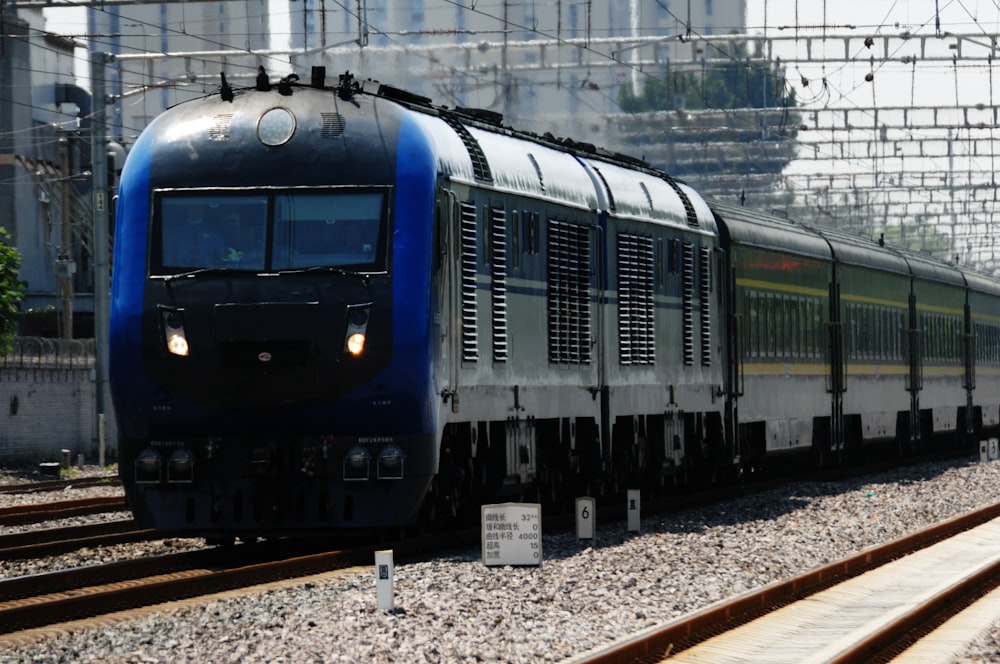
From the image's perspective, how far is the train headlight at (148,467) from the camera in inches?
576

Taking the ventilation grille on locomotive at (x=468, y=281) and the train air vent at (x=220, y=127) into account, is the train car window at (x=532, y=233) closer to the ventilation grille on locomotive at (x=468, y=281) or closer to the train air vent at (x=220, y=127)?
the ventilation grille on locomotive at (x=468, y=281)

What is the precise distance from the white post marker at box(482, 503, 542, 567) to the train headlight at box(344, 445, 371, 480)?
100 centimetres

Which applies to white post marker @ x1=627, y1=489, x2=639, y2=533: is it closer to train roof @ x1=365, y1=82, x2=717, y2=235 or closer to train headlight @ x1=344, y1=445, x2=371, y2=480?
train roof @ x1=365, y1=82, x2=717, y2=235

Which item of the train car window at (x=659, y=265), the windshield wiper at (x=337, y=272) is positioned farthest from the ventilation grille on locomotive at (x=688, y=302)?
the windshield wiper at (x=337, y=272)

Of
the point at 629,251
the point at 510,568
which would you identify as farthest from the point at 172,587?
the point at 629,251

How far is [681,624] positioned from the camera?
11.3 m

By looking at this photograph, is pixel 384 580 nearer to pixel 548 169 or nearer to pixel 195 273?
pixel 195 273

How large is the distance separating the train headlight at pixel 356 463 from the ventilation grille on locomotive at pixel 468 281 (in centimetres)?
170

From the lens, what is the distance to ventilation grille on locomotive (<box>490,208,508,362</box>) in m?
16.6

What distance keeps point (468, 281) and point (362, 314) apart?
5.52 feet

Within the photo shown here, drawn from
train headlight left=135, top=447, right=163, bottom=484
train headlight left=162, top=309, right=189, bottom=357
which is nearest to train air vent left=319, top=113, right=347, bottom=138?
train headlight left=162, top=309, right=189, bottom=357

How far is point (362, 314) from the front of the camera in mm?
14539

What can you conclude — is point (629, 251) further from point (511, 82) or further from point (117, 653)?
point (511, 82)

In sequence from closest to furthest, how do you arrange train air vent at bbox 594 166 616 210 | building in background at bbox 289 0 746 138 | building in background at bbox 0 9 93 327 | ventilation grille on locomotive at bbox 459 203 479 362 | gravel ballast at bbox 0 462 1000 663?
gravel ballast at bbox 0 462 1000 663, ventilation grille on locomotive at bbox 459 203 479 362, train air vent at bbox 594 166 616 210, building in background at bbox 289 0 746 138, building in background at bbox 0 9 93 327
